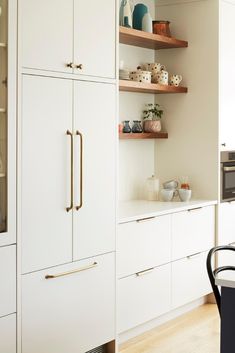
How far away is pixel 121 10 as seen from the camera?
172 inches

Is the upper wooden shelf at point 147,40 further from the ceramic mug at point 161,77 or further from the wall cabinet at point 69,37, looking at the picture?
the wall cabinet at point 69,37

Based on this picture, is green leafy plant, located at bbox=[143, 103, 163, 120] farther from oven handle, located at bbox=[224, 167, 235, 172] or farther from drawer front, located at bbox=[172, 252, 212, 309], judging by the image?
drawer front, located at bbox=[172, 252, 212, 309]

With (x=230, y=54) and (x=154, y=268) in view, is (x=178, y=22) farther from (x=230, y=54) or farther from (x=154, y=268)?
(x=154, y=268)

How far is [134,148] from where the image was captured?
4.88 metres

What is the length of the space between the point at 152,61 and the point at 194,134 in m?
0.69

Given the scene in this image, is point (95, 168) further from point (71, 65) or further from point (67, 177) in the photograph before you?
point (71, 65)

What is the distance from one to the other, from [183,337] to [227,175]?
1434 mm

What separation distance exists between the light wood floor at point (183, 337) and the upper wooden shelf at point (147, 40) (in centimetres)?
208

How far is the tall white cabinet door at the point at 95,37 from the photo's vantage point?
11.2ft

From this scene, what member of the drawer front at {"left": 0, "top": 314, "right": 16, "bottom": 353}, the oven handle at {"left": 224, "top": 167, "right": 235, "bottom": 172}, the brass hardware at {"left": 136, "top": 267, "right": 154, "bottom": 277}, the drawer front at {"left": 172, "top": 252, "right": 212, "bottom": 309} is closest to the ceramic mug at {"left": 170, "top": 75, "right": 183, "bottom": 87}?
the oven handle at {"left": 224, "top": 167, "right": 235, "bottom": 172}

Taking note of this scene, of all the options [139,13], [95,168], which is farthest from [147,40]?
[95,168]

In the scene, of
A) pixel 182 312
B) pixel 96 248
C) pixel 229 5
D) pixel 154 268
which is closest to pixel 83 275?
pixel 96 248

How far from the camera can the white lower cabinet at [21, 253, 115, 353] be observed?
3.17 meters

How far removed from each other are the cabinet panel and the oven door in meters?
0.07
